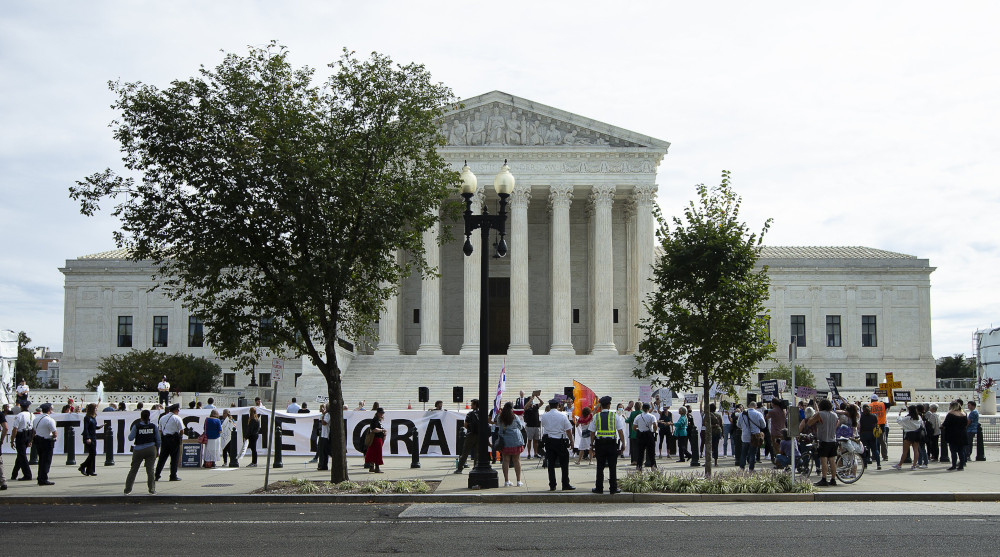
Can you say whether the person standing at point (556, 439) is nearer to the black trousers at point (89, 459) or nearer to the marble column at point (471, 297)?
the black trousers at point (89, 459)

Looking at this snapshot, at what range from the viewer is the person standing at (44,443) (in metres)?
21.2

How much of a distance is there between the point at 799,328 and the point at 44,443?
65.4 metres

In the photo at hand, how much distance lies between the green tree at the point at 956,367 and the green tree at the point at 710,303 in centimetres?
10279

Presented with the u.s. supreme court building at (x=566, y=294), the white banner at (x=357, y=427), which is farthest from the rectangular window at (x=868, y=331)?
the white banner at (x=357, y=427)

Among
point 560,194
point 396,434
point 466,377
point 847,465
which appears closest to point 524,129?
point 560,194

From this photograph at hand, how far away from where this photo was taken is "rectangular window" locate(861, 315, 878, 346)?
76562 mm

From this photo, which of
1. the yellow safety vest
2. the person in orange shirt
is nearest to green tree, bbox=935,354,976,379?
the person in orange shirt

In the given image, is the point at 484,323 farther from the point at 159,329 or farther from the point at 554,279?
the point at 159,329

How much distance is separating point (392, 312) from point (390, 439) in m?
25.9

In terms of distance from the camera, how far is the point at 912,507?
55.5 ft

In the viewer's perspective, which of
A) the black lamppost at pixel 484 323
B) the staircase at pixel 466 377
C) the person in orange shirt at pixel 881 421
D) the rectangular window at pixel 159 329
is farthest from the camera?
the rectangular window at pixel 159 329

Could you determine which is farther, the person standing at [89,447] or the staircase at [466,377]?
the staircase at [466,377]

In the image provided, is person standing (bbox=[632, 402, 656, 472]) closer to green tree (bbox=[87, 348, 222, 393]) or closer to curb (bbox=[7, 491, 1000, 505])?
curb (bbox=[7, 491, 1000, 505])

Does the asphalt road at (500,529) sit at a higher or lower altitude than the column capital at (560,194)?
lower
